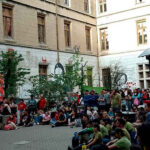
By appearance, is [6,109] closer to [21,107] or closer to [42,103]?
[21,107]

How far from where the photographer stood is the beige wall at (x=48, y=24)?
25.1 meters

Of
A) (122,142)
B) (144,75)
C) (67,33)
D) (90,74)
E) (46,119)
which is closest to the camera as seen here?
(122,142)

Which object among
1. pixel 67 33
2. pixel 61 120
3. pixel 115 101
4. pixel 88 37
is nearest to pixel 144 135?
pixel 115 101

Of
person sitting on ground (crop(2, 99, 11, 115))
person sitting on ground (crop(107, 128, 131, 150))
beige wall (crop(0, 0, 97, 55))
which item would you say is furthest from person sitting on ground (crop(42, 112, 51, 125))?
person sitting on ground (crop(107, 128, 131, 150))

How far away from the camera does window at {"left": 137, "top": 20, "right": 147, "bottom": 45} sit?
103 ft

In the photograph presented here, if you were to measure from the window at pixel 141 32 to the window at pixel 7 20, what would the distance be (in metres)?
13.6

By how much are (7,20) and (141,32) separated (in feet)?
46.4

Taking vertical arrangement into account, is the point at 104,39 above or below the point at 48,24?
below

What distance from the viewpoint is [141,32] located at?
31.7 m

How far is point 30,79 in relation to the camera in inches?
922

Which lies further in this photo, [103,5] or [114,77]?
[103,5]

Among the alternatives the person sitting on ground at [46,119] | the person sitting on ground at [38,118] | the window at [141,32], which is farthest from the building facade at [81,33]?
the person sitting on ground at [46,119]

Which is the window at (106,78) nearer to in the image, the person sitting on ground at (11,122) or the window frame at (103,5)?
the window frame at (103,5)

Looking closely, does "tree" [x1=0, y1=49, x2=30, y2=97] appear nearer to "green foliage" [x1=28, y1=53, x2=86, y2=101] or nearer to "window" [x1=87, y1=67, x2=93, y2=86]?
"green foliage" [x1=28, y1=53, x2=86, y2=101]
